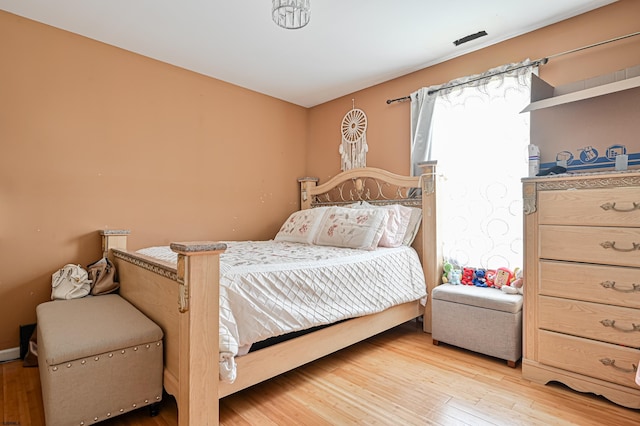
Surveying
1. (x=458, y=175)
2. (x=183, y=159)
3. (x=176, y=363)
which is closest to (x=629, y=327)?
(x=458, y=175)

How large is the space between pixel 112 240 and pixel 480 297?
276cm

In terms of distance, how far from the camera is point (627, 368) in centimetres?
167

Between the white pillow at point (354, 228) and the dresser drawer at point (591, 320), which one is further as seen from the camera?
the white pillow at point (354, 228)

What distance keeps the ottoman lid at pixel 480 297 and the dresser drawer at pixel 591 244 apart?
0.43 m

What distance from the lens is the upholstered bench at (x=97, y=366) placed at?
54.6 inches

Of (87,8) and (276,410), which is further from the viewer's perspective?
(87,8)

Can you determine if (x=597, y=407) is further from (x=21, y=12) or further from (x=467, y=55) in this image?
(x=21, y=12)

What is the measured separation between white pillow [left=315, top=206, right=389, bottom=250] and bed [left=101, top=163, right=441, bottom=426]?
0.67ft

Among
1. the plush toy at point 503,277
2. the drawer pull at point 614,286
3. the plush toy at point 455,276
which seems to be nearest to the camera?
the drawer pull at point 614,286

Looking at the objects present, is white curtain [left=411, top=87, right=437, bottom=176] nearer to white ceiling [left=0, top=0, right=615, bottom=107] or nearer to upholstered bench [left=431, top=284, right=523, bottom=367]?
white ceiling [left=0, top=0, right=615, bottom=107]

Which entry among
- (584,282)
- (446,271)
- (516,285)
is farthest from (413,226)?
(584,282)

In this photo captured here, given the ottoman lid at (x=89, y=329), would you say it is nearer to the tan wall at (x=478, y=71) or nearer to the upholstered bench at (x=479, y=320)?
the upholstered bench at (x=479, y=320)

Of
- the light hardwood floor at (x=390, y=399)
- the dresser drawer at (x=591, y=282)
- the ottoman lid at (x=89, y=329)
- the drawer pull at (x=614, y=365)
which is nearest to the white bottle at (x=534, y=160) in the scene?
the dresser drawer at (x=591, y=282)

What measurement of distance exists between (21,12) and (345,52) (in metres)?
2.36
